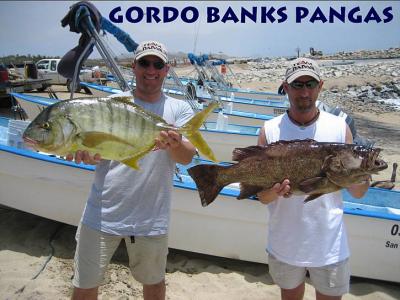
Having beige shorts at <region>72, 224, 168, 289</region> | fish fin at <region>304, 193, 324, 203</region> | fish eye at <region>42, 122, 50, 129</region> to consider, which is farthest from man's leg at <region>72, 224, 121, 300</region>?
fish fin at <region>304, 193, 324, 203</region>

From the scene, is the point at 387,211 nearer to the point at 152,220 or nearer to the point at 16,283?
the point at 152,220

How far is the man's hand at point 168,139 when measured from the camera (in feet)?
8.14

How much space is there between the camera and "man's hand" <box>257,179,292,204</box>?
2354 mm

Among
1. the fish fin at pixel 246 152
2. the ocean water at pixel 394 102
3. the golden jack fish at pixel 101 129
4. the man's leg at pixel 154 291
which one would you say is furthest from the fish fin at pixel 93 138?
the ocean water at pixel 394 102

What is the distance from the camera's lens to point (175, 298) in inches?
159

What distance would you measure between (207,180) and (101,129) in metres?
0.80

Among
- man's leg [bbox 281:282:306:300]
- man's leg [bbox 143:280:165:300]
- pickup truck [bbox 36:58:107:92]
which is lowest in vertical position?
man's leg [bbox 143:280:165:300]

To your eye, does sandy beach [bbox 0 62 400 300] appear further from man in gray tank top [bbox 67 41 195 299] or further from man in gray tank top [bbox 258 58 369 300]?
man in gray tank top [bbox 258 58 369 300]

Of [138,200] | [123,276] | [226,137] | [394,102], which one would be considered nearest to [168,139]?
[138,200]

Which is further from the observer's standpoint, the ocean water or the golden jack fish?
the ocean water

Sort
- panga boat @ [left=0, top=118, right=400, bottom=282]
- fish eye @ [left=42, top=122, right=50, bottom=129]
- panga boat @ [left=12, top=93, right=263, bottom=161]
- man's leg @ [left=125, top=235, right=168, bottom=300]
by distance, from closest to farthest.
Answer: fish eye @ [left=42, top=122, right=50, bottom=129], man's leg @ [left=125, top=235, right=168, bottom=300], panga boat @ [left=0, top=118, right=400, bottom=282], panga boat @ [left=12, top=93, right=263, bottom=161]

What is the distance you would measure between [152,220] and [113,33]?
4178 mm

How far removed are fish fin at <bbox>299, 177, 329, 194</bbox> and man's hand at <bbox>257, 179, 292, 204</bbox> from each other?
3.6 inches

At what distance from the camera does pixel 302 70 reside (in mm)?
2451
